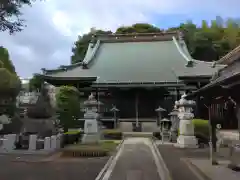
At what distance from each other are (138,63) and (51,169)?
2825 centimetres

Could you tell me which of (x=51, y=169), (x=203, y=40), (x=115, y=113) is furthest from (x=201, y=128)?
(x=203, y=40)

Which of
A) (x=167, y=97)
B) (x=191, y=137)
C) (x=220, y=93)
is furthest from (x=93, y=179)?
(x=167, y=97)

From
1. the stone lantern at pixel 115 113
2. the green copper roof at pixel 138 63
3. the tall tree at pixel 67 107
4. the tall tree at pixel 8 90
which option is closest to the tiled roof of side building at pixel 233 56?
the tall tree at pixel 67 107

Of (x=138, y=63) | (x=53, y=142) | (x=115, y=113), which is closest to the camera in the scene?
(x=53, y=142)

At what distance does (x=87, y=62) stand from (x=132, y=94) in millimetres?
8645

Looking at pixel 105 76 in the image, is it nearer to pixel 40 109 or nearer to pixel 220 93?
pixel 40 109

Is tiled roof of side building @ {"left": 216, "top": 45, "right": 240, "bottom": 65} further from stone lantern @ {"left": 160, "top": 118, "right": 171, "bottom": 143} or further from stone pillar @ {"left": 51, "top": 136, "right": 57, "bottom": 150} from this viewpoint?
stone lantern @ {"left": 160, "top": 118, "right": 171, "bottom": 143}

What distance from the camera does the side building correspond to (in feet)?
103

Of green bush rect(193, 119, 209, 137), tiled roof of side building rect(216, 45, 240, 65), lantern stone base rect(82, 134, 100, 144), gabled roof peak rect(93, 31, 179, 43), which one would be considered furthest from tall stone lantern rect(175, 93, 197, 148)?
gabled roof peak rect(93, 31, 179, 43)

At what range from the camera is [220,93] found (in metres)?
10.4

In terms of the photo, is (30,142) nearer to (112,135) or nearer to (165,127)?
(112,135)

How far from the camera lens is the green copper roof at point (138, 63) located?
33125 mm

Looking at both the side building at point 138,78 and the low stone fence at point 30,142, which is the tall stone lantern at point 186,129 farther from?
the side building at point 138,78

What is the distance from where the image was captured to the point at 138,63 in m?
38.1
